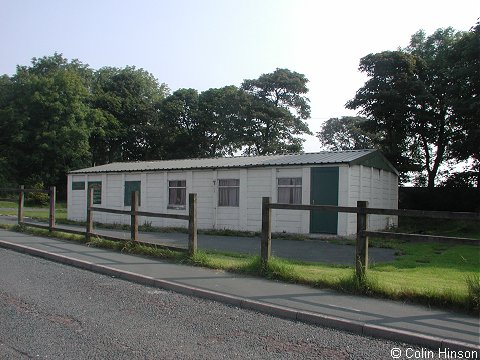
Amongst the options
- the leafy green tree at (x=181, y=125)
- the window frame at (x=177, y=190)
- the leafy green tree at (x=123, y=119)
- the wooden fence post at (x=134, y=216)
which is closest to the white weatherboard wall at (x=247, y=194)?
the window frame at (x=177, y=190)

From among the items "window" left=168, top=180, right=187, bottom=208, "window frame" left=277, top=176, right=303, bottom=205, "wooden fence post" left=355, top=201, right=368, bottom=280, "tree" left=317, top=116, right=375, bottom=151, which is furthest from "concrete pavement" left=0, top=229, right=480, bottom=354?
"tree" left=317, top=116, right=375, bottom=151

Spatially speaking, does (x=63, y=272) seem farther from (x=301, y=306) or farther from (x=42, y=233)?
(x=42, y=233)

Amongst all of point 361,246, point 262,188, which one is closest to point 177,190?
point 262,188

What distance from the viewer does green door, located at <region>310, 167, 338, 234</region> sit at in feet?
59.1

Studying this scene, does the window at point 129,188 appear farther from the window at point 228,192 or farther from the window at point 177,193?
the window at point 228,192

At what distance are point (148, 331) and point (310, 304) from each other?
7.72ft

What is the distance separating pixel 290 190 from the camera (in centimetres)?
1947

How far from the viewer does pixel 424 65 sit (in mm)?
32844

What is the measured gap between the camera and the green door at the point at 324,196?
1801cm

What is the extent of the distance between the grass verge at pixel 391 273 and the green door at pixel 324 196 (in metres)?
4.50

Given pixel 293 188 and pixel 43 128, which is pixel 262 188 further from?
pixel 43 128

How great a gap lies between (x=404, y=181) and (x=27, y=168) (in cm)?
3644

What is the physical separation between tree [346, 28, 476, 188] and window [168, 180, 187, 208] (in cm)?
1691

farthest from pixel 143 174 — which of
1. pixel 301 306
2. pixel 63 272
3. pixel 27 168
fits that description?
pixel 27 168
